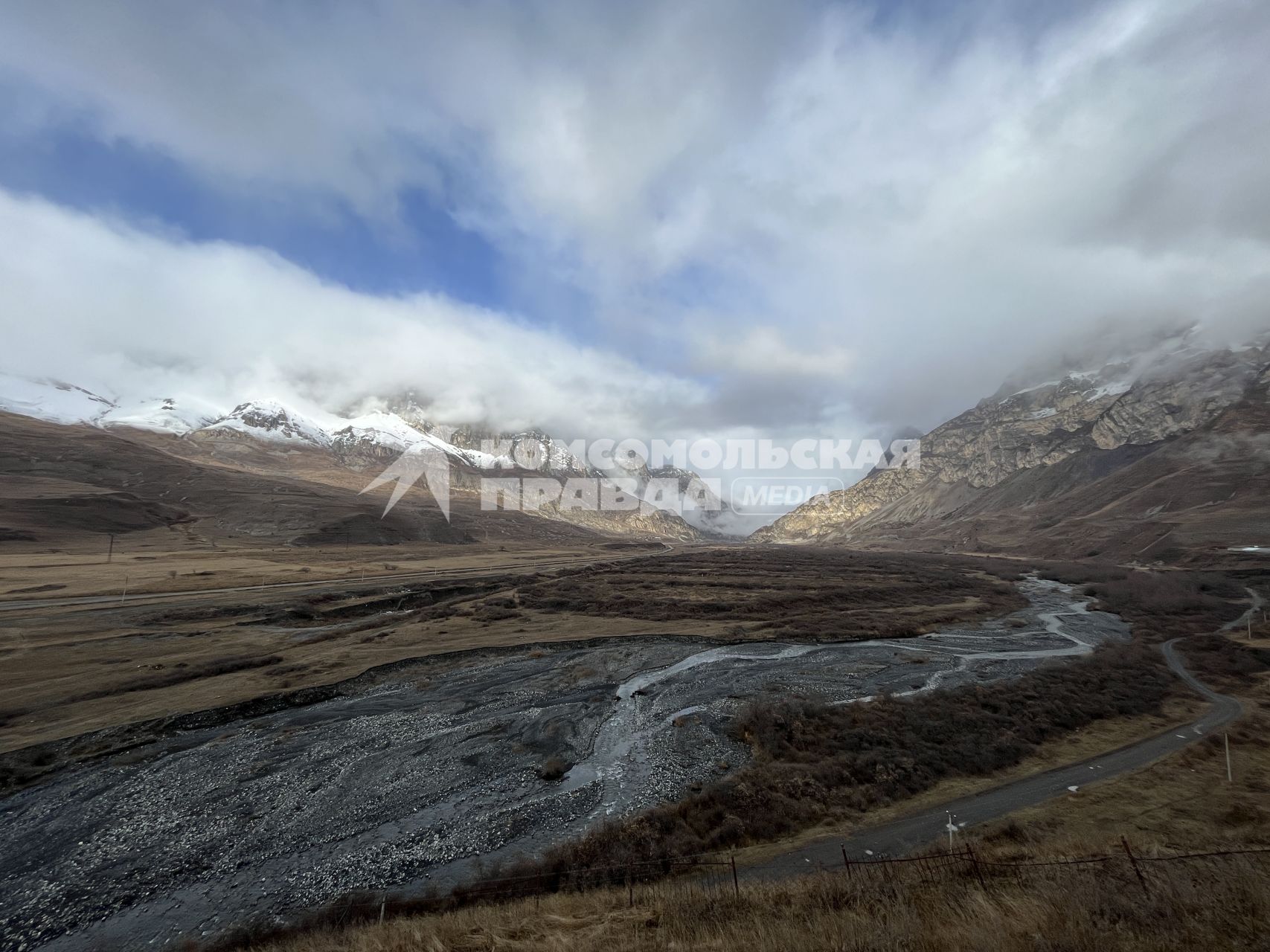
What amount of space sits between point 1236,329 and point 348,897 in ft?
965

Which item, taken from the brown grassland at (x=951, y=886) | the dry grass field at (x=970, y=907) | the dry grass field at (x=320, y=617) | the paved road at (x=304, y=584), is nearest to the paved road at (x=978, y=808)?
the brown grassland at (x=951, y=886)

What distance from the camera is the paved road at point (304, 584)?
48156mm

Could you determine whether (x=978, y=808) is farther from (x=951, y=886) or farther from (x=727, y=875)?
(x=727, y=875)

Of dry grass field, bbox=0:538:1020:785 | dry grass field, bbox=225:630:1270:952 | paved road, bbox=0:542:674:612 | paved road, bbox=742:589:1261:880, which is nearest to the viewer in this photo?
dry grass field, bbox=225:630:1270:952

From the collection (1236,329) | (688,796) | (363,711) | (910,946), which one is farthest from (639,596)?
(1236,329)

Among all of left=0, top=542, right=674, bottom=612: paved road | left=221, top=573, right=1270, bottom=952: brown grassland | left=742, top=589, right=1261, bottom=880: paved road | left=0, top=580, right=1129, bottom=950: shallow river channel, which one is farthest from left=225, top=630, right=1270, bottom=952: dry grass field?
left=0, top=542, right=674, bottom=612: paved road

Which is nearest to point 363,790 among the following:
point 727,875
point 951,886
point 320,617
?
point 727,875

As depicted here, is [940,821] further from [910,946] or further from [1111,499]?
[1111,499]

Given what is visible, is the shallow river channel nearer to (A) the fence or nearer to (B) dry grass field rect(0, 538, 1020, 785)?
(A) the fence

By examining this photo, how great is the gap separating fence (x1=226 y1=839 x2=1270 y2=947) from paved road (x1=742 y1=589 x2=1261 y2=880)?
0.24 metres

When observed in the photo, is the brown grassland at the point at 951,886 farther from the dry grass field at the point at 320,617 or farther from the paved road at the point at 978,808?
the dry grass field at the point at 320,617

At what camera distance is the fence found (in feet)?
42.1

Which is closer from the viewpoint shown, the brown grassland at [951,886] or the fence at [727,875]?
the brown grassland at [951,886]

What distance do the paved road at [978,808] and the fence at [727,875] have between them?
24cm
